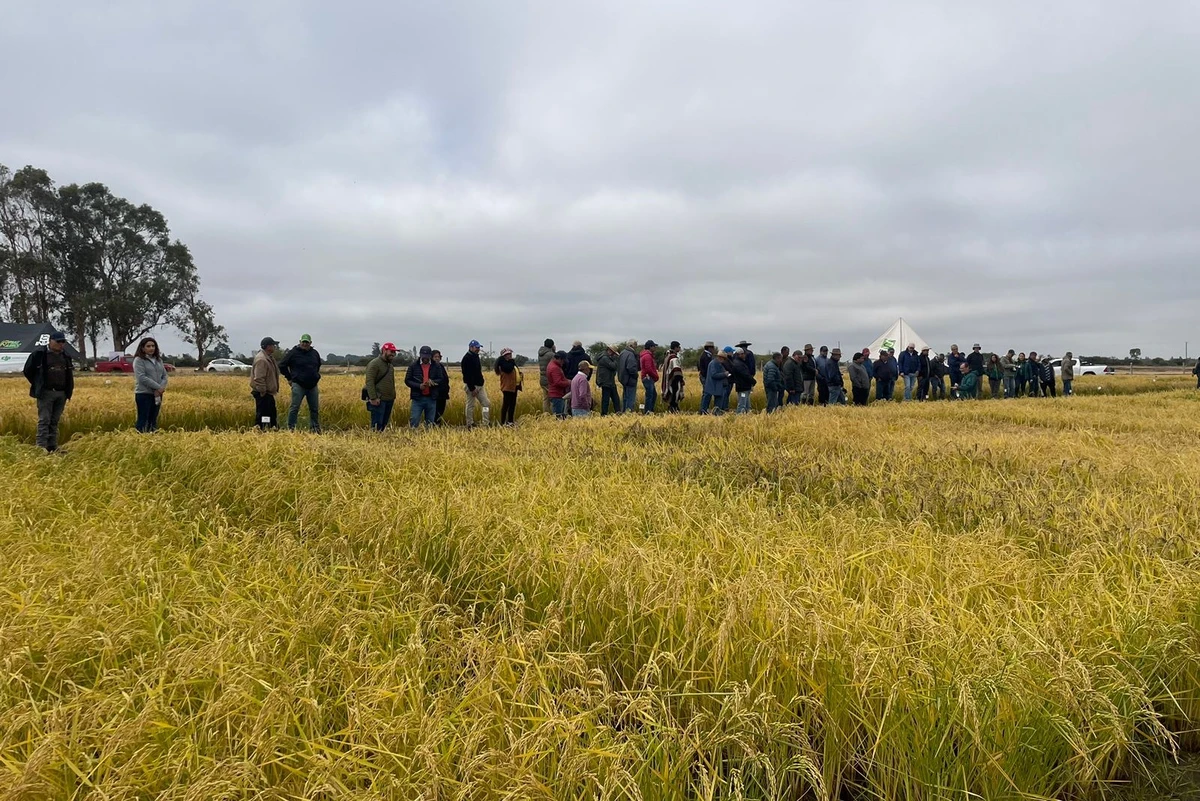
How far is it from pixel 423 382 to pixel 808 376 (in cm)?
999

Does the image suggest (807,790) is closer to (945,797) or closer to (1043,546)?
(945,797)

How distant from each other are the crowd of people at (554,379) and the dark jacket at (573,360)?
0.02 metres

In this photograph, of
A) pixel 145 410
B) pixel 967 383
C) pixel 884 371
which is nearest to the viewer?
pixel 145 410

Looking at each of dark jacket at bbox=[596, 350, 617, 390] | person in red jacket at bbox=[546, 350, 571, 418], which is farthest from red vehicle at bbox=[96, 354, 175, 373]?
dark jacket at bbox=[596, 350, 617, 390]

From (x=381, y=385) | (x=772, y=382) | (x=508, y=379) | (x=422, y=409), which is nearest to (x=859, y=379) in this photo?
(x=772, y=382)

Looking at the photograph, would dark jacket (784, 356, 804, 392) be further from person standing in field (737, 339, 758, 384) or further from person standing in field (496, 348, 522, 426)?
person standing in field (496, 348, 522, 426)

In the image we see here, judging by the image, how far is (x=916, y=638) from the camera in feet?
8.23

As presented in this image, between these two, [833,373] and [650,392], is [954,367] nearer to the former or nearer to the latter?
[833,373]

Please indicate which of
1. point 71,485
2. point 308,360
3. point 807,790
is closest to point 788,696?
point 807,790

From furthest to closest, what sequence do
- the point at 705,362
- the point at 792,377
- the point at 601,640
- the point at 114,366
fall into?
the point at 114,366, the point at 792,377, the point at 705,362, the point at 601,640

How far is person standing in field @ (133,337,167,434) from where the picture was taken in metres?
9.44

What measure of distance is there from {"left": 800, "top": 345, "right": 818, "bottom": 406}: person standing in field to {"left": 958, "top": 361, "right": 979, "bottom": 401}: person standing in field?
5104 mm

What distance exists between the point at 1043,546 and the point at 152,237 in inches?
2677

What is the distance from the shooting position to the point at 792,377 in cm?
1534
